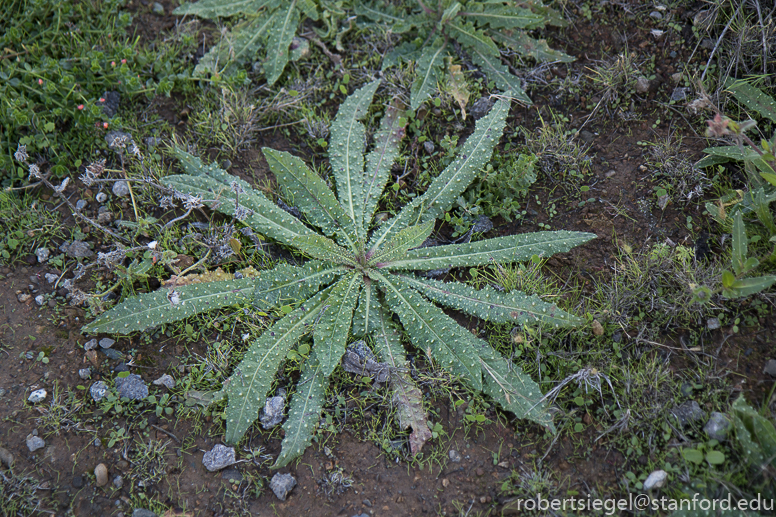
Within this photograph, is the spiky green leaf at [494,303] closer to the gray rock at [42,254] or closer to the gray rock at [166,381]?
the gray rock at [166,381]

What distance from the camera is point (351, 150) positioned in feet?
10.0

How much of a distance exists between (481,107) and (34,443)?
3198 millimetres

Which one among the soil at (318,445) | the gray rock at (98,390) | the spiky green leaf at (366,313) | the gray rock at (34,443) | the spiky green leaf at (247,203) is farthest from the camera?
the spiky green leaf at (247,203)

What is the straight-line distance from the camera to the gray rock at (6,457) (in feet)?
7.83

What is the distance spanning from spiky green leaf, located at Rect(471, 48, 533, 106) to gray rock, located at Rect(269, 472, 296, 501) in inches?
103

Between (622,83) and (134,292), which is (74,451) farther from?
(622,83)

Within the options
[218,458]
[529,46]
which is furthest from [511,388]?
[529,46]

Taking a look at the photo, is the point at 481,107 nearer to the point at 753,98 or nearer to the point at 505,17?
the point at 505,17

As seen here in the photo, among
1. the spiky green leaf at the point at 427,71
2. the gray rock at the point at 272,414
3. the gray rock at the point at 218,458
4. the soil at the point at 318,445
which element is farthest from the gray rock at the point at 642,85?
the gray rock at the point at 218,458

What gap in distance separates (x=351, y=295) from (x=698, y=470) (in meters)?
1.87

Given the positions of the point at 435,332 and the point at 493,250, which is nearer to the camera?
the point at 435,332

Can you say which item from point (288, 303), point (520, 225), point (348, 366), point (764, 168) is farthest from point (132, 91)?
point (764, 168)

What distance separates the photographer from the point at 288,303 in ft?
9.10

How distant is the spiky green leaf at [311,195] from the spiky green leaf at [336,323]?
0.27 metres
